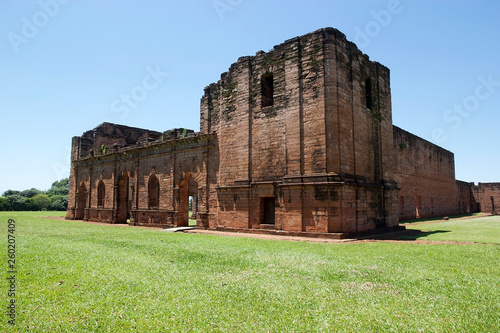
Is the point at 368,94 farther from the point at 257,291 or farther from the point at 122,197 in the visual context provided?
the point at 122,197

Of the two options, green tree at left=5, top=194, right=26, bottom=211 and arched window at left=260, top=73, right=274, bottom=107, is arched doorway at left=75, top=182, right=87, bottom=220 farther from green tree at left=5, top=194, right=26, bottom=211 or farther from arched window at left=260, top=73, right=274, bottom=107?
green tree at left=5, top=194, right=26, bottom=211

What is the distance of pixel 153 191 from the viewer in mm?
21656

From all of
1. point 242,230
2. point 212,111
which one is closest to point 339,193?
point 242,230

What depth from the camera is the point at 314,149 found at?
13.1 m

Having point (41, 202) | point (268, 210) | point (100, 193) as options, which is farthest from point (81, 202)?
point (41, 202)

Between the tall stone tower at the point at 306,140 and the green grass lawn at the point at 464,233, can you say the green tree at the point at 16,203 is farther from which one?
the green grass lawn at the point at 464,233

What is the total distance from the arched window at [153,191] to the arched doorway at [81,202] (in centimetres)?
1121

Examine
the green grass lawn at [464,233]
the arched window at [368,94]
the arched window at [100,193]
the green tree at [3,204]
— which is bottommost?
the green grass lawn at [464,233]

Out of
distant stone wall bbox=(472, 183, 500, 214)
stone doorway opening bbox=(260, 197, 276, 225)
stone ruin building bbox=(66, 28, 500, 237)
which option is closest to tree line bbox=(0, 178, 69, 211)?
stone ruin building bbox=(66, 28, 500, 237)

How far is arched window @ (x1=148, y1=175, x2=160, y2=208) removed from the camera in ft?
70.1

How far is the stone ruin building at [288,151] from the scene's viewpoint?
12.9m

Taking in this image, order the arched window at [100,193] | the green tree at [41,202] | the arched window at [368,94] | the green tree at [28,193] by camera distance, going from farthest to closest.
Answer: the green tree at [28,193]
the green tree at [41,202]
the arched window at [100,193]
the arched window at [368,94]

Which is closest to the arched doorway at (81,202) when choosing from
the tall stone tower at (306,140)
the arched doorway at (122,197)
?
the arched doorway at (122,197)

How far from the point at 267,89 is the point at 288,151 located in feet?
12.0
